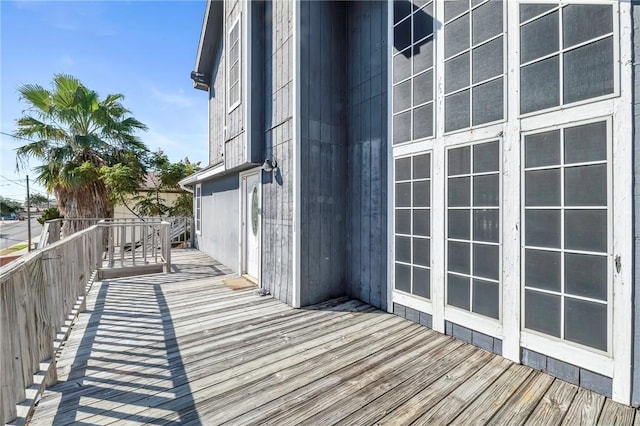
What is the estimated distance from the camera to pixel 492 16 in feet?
8.30

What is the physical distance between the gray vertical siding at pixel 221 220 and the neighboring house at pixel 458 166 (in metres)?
0.87

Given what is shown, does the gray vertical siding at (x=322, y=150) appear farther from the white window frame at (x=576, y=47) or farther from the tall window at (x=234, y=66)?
the white window frame at (x=576, y=47)

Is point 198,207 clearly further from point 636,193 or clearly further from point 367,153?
point 636,193

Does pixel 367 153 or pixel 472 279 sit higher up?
pixel 367 153

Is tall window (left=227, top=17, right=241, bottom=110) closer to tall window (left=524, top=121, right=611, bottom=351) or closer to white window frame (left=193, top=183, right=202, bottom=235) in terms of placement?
white window frame (left=193, top=183, right=202, bottom=235)

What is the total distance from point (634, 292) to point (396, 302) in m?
2.09

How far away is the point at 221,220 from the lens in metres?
6.84

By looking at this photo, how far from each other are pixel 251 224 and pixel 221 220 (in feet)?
6.45

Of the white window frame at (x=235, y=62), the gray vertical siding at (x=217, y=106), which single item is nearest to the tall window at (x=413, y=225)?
the white window frame at (x=235, y=62)

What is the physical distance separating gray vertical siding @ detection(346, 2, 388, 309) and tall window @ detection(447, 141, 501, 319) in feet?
3.01

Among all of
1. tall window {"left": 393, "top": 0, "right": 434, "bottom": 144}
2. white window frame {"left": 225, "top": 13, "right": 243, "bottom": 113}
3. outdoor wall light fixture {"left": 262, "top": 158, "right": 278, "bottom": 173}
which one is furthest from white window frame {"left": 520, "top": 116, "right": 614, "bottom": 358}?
white window frame {"left": 225, "top": 13, "right": 243, "bottom": 113}

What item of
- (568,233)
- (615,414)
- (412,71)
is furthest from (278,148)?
(615,414)

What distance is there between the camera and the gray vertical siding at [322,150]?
12.4ft

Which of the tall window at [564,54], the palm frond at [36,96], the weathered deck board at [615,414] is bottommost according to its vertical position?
the weathered deck board at [615,414]
